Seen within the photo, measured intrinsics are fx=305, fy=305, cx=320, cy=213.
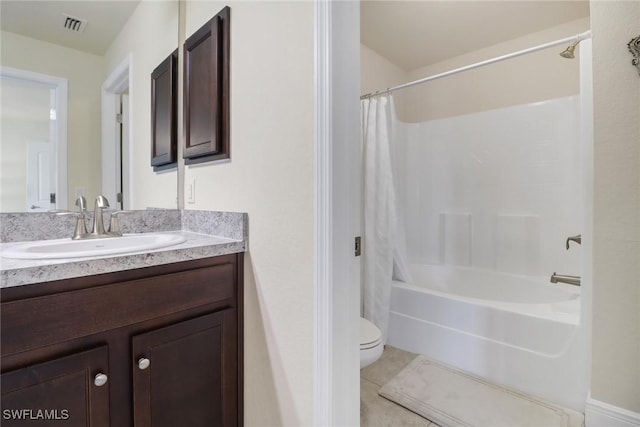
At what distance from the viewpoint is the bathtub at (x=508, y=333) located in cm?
150

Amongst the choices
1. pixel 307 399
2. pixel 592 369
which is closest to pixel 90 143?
pixel 307 399

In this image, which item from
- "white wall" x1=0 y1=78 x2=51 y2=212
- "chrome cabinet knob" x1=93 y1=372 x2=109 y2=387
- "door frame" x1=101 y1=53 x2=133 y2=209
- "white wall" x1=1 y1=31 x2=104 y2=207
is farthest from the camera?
"door frame" x1=101 y1=53 x2=133 y2=209

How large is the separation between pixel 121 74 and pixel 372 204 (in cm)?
163

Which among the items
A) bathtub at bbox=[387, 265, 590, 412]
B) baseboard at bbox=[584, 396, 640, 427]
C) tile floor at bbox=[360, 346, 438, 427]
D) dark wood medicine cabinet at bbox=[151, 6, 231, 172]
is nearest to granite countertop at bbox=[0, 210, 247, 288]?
dark wood medicine cabinet at bbox=[151, 6, 231, 172]

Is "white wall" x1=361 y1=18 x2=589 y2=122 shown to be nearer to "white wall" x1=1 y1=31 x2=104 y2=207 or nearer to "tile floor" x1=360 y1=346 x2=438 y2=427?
"white wall" x1=1 y1=31 x2=104 y2=207

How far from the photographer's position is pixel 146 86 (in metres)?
1.47

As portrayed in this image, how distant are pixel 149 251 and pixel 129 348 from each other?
0.28m

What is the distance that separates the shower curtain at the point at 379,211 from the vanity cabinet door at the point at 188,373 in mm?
1262

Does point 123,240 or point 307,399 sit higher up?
point 123,240

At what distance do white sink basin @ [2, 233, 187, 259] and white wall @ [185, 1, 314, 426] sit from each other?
0.33 m

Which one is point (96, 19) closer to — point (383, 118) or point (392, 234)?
point (383, 118)

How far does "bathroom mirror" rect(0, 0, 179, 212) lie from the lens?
109 cm

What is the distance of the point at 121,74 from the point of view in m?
1.38

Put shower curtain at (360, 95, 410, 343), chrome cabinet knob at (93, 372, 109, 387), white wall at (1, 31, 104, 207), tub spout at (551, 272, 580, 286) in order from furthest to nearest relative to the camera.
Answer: shower curtain at (360, 95, 410, 343), tub spout at (551, 272, 580, 286), white wall at (1, 31, 104, 207), chrome cabinet knob at (93, 372, 109, 387)
